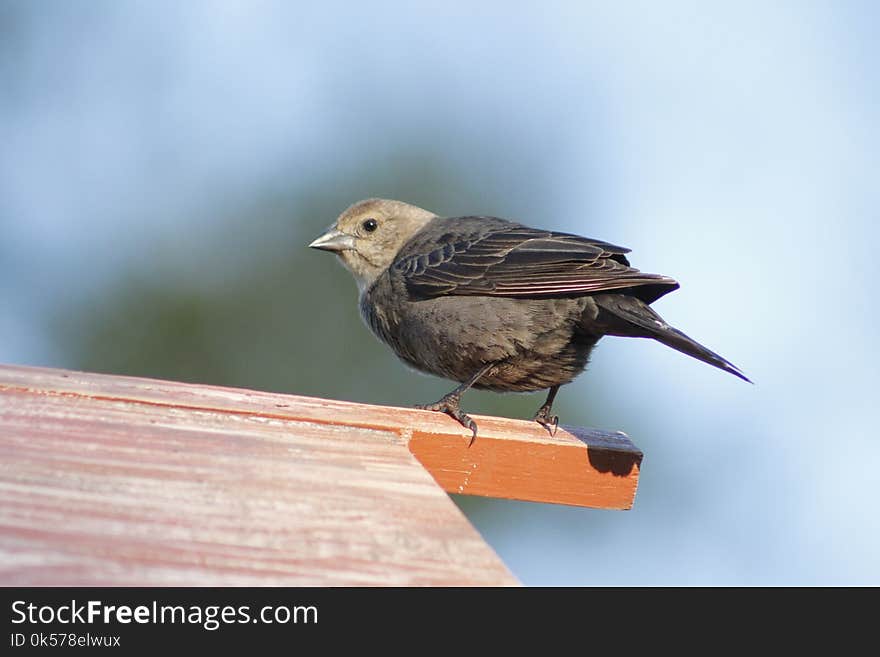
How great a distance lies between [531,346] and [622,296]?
50 cm

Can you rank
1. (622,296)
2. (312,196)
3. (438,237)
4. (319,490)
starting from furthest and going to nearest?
(312,196)
(438,237)
(622,296)
(319,490)

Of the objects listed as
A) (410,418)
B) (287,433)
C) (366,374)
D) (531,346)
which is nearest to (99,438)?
(287,433)

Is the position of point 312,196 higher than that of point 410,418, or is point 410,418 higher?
point 410,418

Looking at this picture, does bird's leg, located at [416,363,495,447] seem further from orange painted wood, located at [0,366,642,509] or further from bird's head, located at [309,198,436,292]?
bird's head, located at [309,198,436,292]

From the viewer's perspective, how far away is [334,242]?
6.96 m

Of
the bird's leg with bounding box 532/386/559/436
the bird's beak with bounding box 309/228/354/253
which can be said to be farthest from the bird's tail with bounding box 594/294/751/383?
the bird's beak with bounding box 309/228/354/253

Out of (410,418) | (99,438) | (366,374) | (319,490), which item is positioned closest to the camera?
(319,490)

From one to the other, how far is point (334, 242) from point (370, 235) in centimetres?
21

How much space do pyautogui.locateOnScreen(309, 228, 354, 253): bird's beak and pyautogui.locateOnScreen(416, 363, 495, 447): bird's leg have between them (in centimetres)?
154

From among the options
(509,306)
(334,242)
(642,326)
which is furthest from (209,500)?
(334,242)

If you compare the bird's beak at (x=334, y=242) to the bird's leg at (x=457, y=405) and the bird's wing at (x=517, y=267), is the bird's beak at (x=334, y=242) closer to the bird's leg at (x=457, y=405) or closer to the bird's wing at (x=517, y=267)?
the bird's wing at (x=517, y=267)

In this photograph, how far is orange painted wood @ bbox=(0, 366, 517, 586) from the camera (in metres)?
2.15

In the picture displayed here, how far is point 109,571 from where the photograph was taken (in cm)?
207
